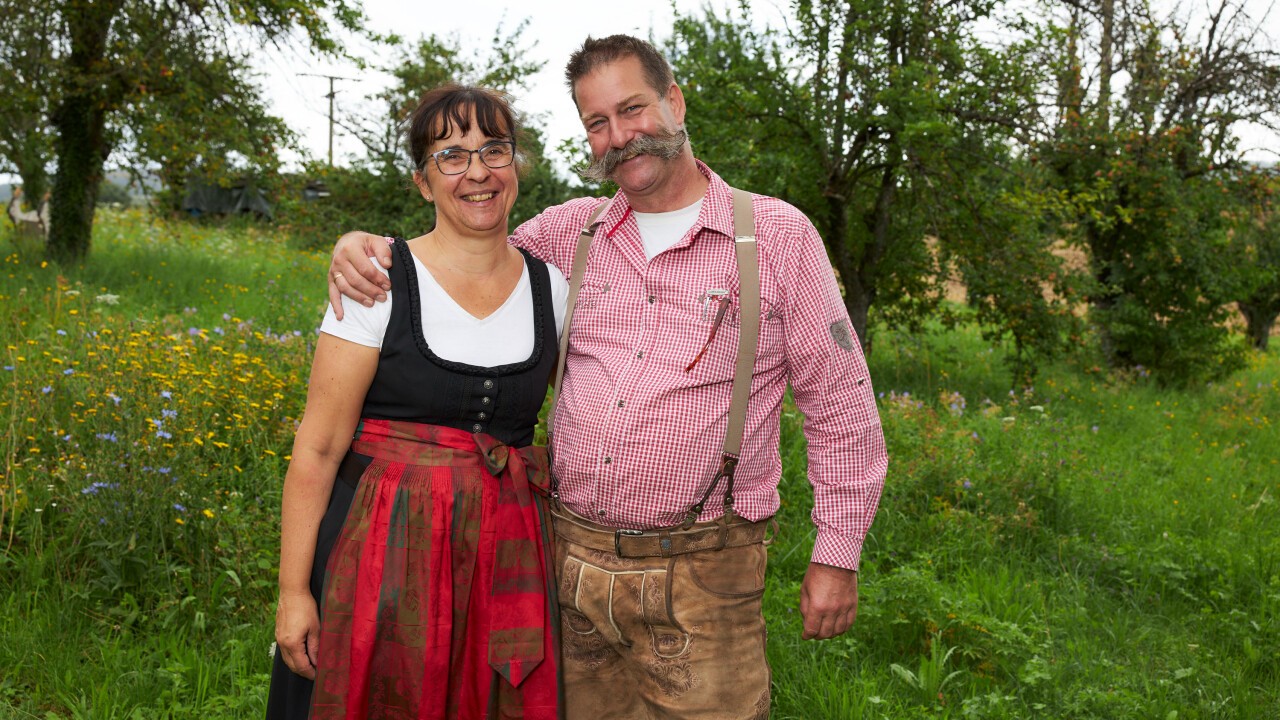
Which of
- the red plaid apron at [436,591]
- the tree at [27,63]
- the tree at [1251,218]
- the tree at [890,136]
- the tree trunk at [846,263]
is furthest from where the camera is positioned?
the tree at [1251,218]

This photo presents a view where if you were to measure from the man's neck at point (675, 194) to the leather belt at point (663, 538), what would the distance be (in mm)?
828

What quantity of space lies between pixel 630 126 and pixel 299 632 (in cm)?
146

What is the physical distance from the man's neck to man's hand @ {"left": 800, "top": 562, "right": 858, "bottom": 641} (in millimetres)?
996

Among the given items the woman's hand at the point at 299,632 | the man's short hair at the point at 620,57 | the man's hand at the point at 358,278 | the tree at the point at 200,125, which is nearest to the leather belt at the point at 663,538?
the woman's hand at the point at 299,632

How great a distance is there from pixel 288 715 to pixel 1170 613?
13.8 ft

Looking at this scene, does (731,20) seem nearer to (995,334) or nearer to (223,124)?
(995,334)

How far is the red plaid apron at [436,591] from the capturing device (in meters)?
2.10

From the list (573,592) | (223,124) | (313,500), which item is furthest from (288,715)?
(223,124)

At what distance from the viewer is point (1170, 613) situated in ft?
15.3

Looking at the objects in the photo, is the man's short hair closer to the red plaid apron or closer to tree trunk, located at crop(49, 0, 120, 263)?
the red plaid apron

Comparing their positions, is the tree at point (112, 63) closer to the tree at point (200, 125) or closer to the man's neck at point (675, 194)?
the tree at point (200, 125)

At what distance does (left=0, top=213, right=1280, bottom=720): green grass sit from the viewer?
3.42 m

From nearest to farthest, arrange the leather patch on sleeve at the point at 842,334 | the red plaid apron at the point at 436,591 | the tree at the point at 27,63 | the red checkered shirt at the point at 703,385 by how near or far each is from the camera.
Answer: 1. the red plaid apron at the point at 436,591
2. the red checkered shirt at the point at 703,385
3. the leather patch on sleeve at the point at 842,334
4. the tree at the point at 27,63

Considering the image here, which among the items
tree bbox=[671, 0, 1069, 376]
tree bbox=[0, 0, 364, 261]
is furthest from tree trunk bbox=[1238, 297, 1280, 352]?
tree bbox=[0, 0, 364, 261]
